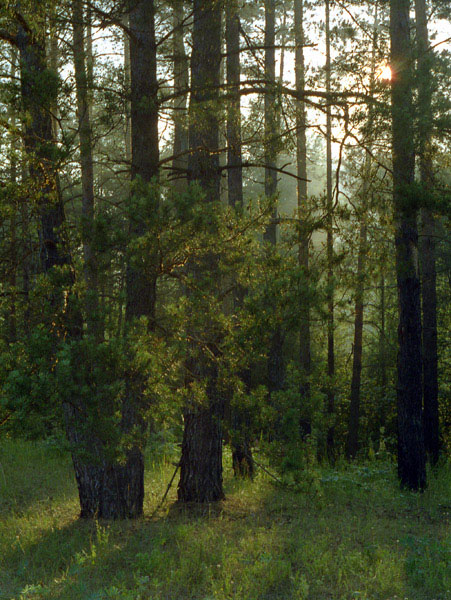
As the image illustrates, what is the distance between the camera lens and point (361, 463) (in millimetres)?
15133

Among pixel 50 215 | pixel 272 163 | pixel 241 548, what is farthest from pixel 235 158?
pixel 241 548

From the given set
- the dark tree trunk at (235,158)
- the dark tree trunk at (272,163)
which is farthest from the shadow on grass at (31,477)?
the dark tree trunk at (272,163)

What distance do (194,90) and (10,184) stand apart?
3005 mm

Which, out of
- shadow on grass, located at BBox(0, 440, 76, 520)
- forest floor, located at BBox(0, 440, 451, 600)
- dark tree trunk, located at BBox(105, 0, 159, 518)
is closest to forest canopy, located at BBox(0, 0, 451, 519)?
dark tree trunk, located at BBox(105, 0, 159, 518)

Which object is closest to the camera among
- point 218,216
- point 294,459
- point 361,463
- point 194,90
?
point 218,216

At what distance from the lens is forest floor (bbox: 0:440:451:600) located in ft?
20.1

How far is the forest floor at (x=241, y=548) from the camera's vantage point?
6.12 meters

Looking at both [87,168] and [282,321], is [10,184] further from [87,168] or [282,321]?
[87,168]

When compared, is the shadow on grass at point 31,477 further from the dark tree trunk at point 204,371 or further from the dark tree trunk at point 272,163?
the dark tree trunk at point 272,163

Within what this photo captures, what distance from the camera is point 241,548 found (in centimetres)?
716

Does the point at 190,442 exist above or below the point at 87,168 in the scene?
below

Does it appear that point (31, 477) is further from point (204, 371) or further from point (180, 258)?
point (180, 258)

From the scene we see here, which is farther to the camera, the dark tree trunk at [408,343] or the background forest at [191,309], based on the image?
the dark tree trunk at [408,343]

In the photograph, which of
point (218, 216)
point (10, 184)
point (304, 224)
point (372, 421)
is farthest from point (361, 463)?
point (10, 184)
